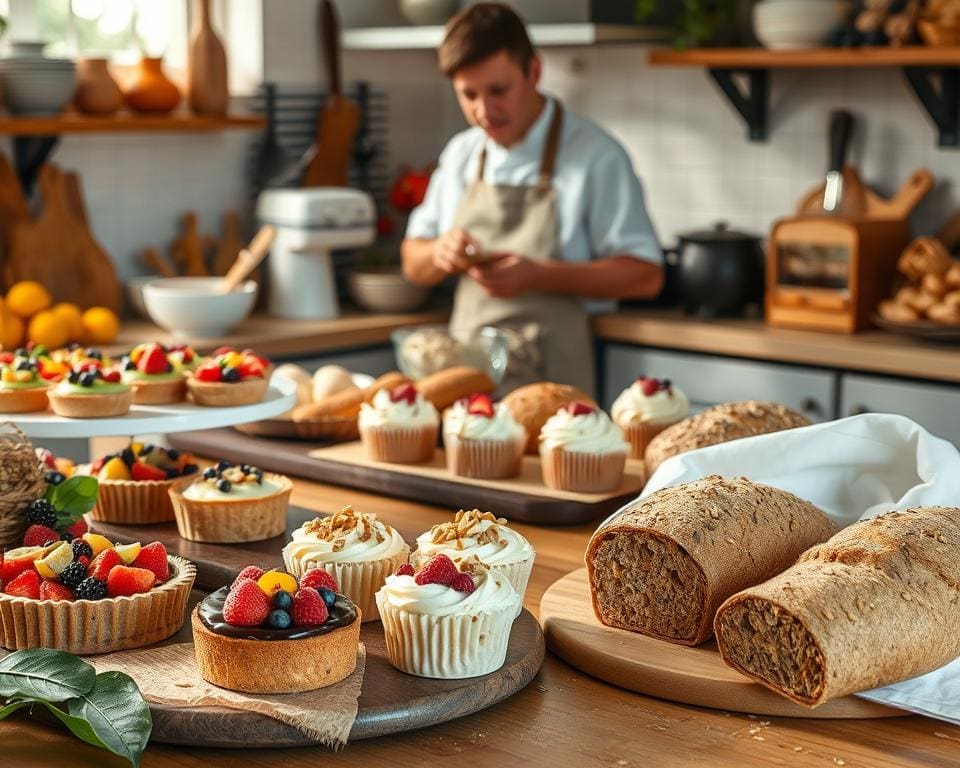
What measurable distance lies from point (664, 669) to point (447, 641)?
0.78 feet

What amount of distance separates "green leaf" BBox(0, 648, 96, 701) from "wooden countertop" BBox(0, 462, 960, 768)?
6cm

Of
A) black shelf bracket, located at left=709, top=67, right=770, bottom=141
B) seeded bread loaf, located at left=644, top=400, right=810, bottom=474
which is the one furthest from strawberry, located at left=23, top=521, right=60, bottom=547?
black shelf bracket, located at left=709, top=67, right=770, bottom=141

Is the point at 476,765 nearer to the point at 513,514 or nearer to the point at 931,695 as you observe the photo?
the point at 931,695

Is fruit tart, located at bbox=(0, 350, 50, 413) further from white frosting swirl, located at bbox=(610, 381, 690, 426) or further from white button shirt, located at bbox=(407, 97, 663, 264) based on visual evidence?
white button shirt, located at bbox=(407, 97, 663, 264)

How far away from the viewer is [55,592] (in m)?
1.58

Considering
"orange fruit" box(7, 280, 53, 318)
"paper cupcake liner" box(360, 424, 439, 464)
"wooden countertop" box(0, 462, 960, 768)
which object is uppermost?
"orange fruit" box(7, 280, 53, 318)

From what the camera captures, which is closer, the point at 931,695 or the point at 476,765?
the point at 476,765

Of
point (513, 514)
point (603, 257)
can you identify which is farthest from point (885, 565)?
point (603, 257)

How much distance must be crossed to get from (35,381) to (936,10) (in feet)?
8.67

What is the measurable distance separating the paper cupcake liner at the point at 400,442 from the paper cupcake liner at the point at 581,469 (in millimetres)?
249

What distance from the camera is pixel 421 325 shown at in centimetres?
459

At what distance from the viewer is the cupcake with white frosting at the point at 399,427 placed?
2.40 meters

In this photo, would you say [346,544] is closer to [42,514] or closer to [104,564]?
[104,564]

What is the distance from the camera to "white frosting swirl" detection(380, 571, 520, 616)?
59.0 inches
